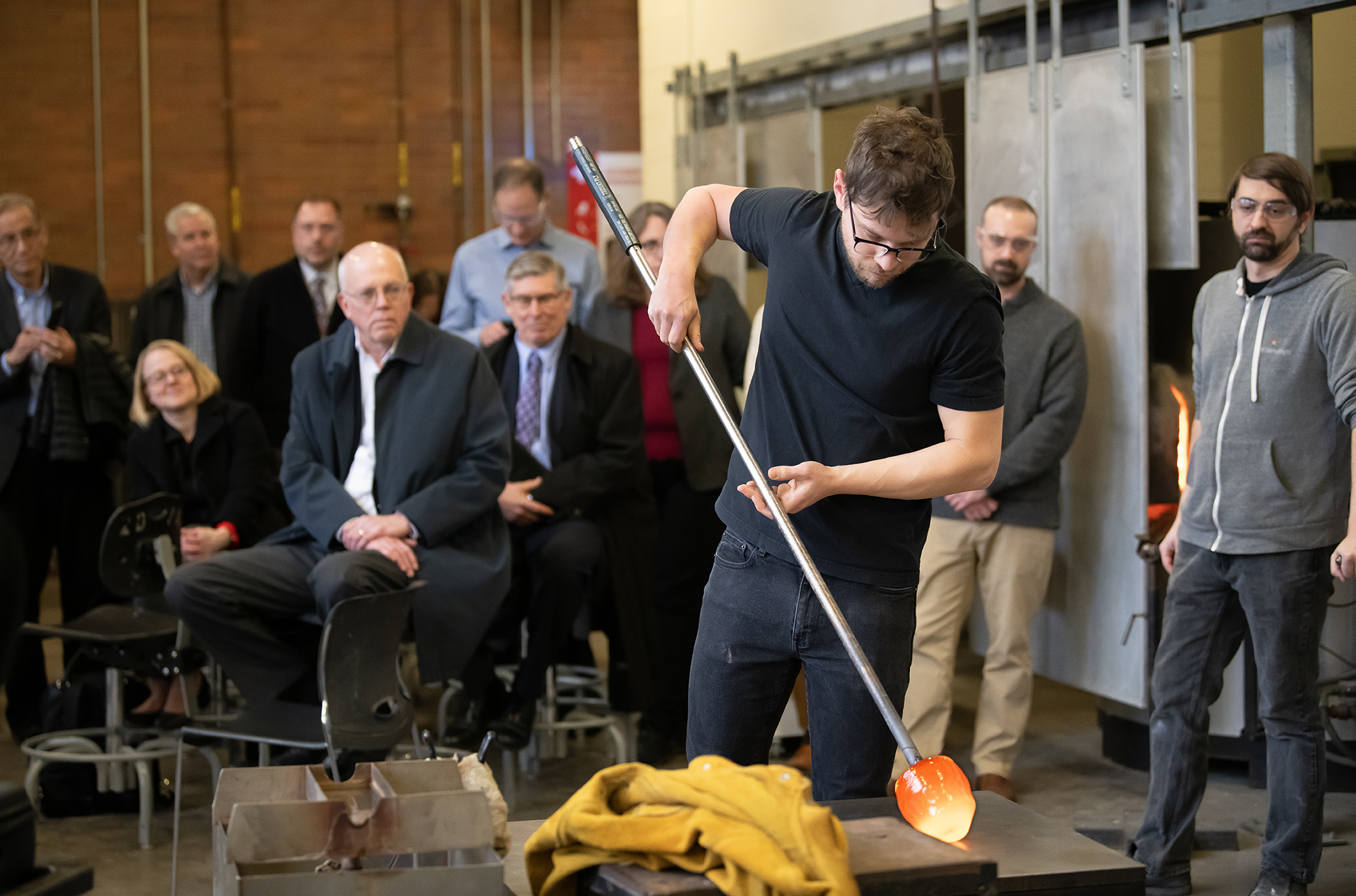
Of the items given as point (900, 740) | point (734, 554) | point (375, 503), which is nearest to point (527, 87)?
point (375, 503)

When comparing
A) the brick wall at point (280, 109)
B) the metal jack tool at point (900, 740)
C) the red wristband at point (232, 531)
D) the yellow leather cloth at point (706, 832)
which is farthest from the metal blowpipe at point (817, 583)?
the brick wall at point (280, 109)

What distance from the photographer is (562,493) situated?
412cm

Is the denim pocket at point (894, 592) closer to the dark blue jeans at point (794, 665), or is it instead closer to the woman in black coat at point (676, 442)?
the dark blue jeans at point (794, 665)

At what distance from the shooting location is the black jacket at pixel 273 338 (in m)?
4.92

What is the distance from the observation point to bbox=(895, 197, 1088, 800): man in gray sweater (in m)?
3.87

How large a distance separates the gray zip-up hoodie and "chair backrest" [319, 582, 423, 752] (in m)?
1.87

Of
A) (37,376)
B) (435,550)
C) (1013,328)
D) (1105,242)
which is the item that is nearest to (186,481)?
(37,376)

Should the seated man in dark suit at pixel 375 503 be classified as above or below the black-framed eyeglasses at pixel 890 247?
below

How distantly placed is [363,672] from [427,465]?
0.70 meters

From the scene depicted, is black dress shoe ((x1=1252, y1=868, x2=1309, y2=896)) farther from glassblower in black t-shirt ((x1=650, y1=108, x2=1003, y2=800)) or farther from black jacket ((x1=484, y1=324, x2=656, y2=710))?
black jacket ((x1=484, y1=324, x2=656, y2=710))

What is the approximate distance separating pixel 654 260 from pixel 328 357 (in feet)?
3.68

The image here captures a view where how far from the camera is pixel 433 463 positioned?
375cm

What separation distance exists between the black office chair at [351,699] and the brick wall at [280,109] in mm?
5106

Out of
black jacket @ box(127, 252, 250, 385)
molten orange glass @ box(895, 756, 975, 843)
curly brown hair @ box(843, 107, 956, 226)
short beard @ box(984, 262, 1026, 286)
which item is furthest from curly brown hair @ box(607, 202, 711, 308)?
molten orange glass @ box(895, 756, 975, 843)
